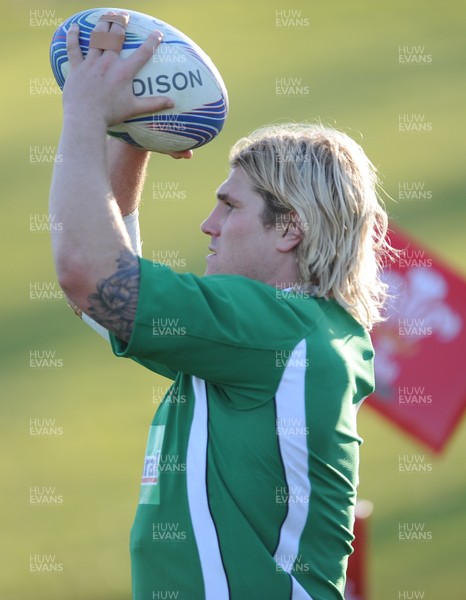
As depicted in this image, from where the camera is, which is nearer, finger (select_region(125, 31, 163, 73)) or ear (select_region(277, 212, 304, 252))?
finger (select_region(125, 31, 163, 73))

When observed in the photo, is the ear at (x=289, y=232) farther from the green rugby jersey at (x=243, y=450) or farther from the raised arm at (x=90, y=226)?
the raised arm at (x=90, y=226)

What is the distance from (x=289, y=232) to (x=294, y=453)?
23.9 inches

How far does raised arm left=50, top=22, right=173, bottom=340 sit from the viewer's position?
2.46m

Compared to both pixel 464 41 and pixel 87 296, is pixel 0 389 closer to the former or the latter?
pixel 87 296

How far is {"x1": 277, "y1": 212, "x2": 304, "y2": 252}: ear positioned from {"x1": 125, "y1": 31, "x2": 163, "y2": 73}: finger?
545 mm

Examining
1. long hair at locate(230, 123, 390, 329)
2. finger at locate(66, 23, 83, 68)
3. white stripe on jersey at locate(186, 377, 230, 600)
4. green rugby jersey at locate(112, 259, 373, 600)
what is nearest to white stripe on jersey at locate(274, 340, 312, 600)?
green rugby jersey at locate(112, 259, 373, 600)

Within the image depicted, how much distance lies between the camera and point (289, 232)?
2875 millimetres

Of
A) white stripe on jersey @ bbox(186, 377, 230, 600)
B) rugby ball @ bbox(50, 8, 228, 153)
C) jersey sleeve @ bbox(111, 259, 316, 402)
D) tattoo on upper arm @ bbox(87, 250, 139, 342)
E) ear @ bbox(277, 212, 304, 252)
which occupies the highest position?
rugby ball @ bbox(50, 8, 228, 153)

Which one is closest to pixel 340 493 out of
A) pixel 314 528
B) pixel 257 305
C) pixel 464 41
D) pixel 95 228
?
pixel 314 528

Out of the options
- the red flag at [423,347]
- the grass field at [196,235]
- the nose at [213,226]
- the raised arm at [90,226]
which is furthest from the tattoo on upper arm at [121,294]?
the grass field at [196,235]

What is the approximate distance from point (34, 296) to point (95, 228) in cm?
545

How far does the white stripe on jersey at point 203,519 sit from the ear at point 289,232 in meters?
0.52

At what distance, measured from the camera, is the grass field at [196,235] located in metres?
5.64

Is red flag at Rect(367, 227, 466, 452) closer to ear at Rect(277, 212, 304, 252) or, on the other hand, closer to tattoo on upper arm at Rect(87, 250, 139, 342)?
ear at Rect(277, 212, 304, 252)
